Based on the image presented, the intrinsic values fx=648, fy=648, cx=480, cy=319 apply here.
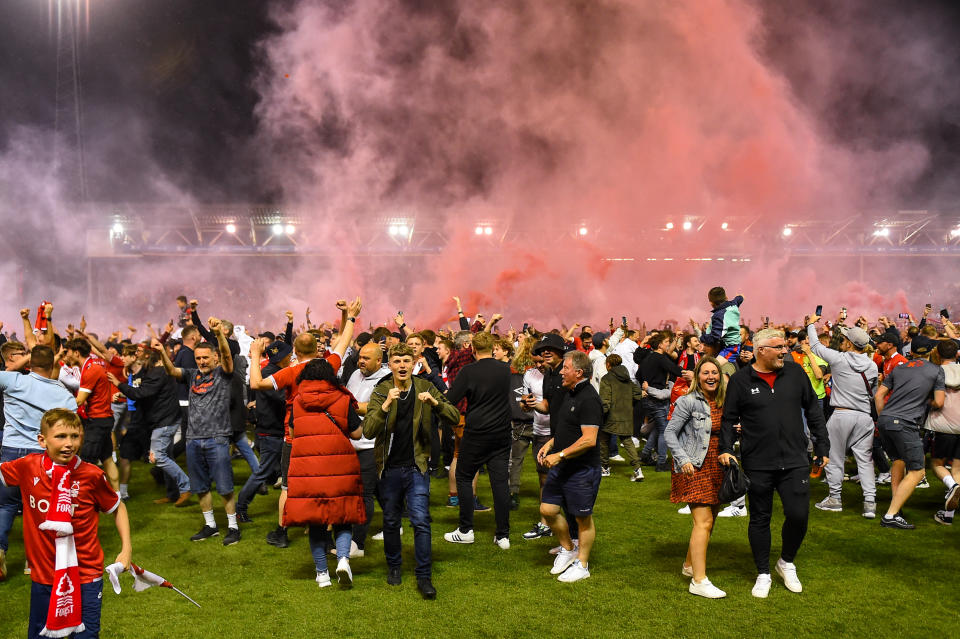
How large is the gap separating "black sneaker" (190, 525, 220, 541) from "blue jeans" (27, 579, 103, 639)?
12.0 ft

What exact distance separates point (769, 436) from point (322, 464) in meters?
3.42

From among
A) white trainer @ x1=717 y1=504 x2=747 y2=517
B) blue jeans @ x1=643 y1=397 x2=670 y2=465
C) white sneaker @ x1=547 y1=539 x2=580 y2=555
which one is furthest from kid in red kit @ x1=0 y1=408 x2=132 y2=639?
blue jeans @ x1=643 y1=397 x2=670 y2=465

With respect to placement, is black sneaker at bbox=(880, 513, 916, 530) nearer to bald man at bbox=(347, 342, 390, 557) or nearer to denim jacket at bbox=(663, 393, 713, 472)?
denim jacket at bbox=(663, 393, 713, 472)

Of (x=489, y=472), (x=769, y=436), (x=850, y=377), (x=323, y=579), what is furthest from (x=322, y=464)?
(x=850, y=377)

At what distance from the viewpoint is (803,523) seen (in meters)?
5.06

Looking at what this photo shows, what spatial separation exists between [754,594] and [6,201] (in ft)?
128

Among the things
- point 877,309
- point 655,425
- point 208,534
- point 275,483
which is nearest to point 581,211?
point 877,309

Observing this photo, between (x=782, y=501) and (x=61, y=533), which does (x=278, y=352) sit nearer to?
(x=61, y=533)

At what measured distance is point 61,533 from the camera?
3104 millimetres

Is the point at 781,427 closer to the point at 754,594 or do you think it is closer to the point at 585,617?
the point at 754,594

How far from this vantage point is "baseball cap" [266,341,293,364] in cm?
834

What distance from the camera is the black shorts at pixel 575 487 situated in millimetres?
5293

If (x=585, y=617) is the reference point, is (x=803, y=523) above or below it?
above

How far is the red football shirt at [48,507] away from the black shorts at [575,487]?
10.8ft
